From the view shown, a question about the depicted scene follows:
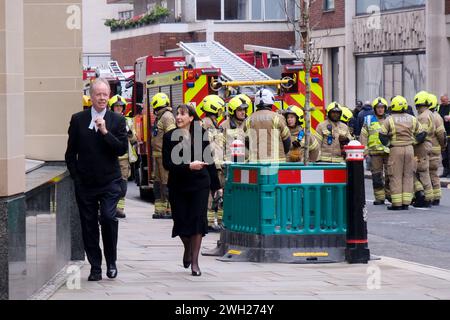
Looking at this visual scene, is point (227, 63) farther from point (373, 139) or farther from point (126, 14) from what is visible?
point (126, 14)

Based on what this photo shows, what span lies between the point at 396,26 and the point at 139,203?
56.7ft

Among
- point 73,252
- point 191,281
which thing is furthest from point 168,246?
point 191,281

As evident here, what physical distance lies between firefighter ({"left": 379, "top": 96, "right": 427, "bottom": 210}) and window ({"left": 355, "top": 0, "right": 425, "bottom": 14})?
1712 cm

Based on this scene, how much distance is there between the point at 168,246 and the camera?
14.9 metres

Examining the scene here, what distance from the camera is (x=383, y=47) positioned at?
39.2 metres

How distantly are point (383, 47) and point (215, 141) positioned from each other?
23.3 m

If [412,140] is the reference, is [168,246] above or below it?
below

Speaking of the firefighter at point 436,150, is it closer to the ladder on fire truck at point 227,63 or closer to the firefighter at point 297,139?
the ladder on fire truck at point 227,63

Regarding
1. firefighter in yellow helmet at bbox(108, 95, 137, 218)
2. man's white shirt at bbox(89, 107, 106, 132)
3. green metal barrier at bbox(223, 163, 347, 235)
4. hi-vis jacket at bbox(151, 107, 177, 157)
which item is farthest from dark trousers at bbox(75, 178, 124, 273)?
firefighter in yellow helmet at bbox(108, 95, 137, 218)

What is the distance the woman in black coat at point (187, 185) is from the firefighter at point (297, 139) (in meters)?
5.16

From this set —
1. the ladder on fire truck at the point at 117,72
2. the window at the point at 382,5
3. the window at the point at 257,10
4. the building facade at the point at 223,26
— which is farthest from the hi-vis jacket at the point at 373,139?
the window at the point at 257,10

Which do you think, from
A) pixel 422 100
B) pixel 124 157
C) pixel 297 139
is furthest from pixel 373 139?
pixel 124 157

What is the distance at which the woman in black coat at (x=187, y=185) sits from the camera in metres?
11.9
